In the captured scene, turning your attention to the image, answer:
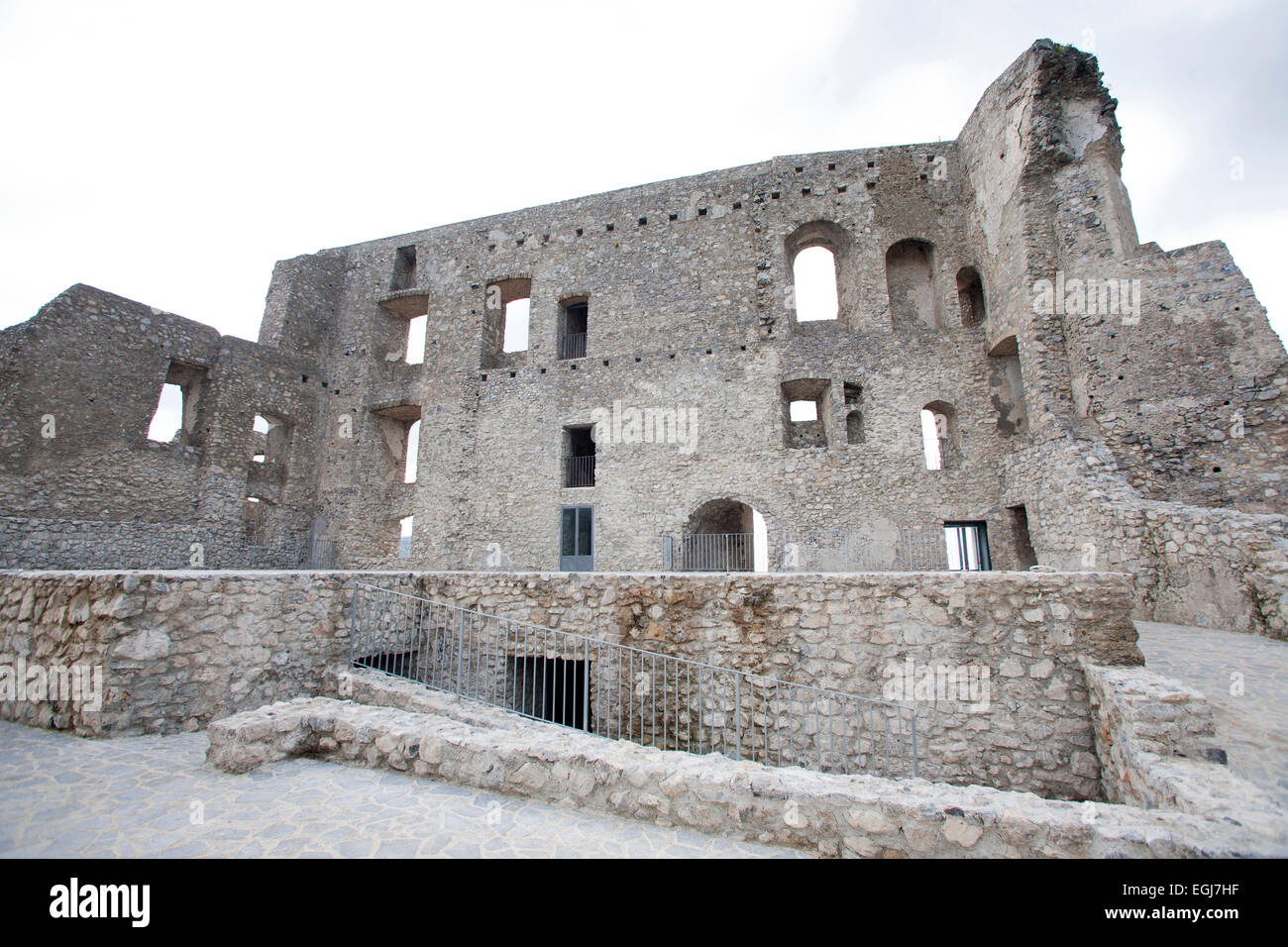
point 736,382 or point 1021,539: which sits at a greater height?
point 736,382

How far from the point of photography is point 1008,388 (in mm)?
12164

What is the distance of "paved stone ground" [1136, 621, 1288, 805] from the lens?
371cm

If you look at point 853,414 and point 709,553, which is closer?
point 709,553

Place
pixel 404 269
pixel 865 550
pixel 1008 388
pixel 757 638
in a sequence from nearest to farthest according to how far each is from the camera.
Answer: pixel 757 638, pixel 865 550, pixel 1008 388, pixel 404 269

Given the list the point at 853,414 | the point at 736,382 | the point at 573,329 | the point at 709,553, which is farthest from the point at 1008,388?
the point at 573,329

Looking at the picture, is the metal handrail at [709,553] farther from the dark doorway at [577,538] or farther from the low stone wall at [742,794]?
the low stone wall at [742,794]

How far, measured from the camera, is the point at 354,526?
50.8 feet

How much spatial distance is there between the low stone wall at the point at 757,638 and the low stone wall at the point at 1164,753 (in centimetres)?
46

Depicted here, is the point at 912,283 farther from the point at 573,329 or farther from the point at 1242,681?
the point at 1242,681

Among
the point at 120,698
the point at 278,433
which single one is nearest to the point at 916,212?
the point at 120,698

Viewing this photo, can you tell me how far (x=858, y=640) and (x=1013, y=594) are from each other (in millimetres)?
1609

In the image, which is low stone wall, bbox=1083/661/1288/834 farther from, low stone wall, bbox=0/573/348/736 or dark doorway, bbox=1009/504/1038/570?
low stone wall, bbox=0/573/348/736

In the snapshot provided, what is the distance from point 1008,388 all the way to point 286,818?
545 inches

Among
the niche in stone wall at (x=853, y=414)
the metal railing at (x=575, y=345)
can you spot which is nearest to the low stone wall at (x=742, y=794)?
the niche in stone wall at (x=853, y=414)
